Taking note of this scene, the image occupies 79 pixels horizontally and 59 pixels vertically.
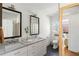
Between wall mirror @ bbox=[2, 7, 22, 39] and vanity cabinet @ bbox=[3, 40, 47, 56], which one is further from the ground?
wall mirror @ bbox=[2, 7, 22, 39]

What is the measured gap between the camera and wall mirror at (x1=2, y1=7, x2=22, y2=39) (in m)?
1.92

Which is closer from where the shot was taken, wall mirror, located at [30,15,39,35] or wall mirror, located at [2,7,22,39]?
wall mirror, located at [2,7,22,39]

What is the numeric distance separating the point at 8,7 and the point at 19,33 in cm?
71

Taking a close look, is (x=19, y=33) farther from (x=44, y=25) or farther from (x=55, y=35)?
(x=55, y=35)

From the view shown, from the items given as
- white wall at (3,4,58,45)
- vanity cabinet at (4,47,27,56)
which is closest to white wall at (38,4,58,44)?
white wall at (3,4,58,45)

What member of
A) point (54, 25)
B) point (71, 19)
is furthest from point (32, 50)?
point (71, 19)

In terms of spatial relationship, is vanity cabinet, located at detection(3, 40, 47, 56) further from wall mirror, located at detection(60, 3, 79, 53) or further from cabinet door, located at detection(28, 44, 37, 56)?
wall mirror, located at detection(60, 3, 79, 53)

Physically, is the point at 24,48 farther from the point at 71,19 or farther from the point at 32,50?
the point at 71,19

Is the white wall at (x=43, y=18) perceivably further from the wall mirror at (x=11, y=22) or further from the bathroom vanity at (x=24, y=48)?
the bathroom vanity at (x=24, y=48)

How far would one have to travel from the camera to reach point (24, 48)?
1.94 metres

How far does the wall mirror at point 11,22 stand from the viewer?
1.92 meters

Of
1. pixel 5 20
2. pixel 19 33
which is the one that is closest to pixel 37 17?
pixel 19 33

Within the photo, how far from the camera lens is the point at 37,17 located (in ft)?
7.93

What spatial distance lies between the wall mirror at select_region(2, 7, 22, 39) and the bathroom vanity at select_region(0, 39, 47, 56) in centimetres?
24
